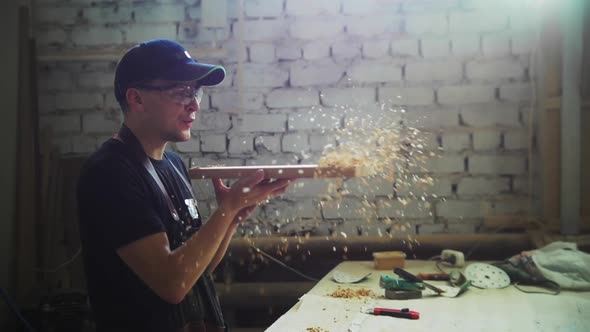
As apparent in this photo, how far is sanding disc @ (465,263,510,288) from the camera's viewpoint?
2.68 m

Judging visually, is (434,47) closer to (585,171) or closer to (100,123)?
(585,171)

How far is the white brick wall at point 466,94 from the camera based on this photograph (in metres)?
3.58

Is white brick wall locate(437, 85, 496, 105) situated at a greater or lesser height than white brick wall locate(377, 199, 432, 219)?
greater

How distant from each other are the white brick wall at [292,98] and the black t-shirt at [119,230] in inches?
80.9

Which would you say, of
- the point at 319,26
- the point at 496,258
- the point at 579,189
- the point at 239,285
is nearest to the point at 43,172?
the point at 239,285

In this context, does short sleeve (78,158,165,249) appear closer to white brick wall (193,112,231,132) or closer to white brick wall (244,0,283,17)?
white brick wall (193,112,231,132)

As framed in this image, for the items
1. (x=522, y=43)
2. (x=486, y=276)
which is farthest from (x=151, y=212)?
(x=522, y=43)

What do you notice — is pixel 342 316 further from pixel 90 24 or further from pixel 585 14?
pixel 90 24

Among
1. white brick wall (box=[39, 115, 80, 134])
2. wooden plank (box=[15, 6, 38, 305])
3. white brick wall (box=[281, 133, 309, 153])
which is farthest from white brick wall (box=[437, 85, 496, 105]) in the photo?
wooden plank (box=[15, 6, 38, 305])

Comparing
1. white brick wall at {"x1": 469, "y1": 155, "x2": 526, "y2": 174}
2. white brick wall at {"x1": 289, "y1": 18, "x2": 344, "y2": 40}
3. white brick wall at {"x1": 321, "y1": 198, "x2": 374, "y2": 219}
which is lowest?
white brick wall at {"x1": 321, "y1": 198, "x2": 374, "y2": 219}

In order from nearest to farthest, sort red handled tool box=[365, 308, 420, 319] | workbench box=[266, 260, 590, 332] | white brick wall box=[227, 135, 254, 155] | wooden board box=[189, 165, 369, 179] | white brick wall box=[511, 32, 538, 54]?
wooden board box=[189, 165, 369, 179]
workbench box=[266, 260, 590, 332]
red handled tool box=[365, 308, 420, 319]
white brick wall box=[511, 32, 538, 54]
white brick wall box=[227, 135, 254, 155]

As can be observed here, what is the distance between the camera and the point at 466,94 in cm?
359

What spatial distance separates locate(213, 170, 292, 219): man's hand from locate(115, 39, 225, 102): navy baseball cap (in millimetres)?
334

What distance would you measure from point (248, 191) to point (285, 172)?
16 centimetres
